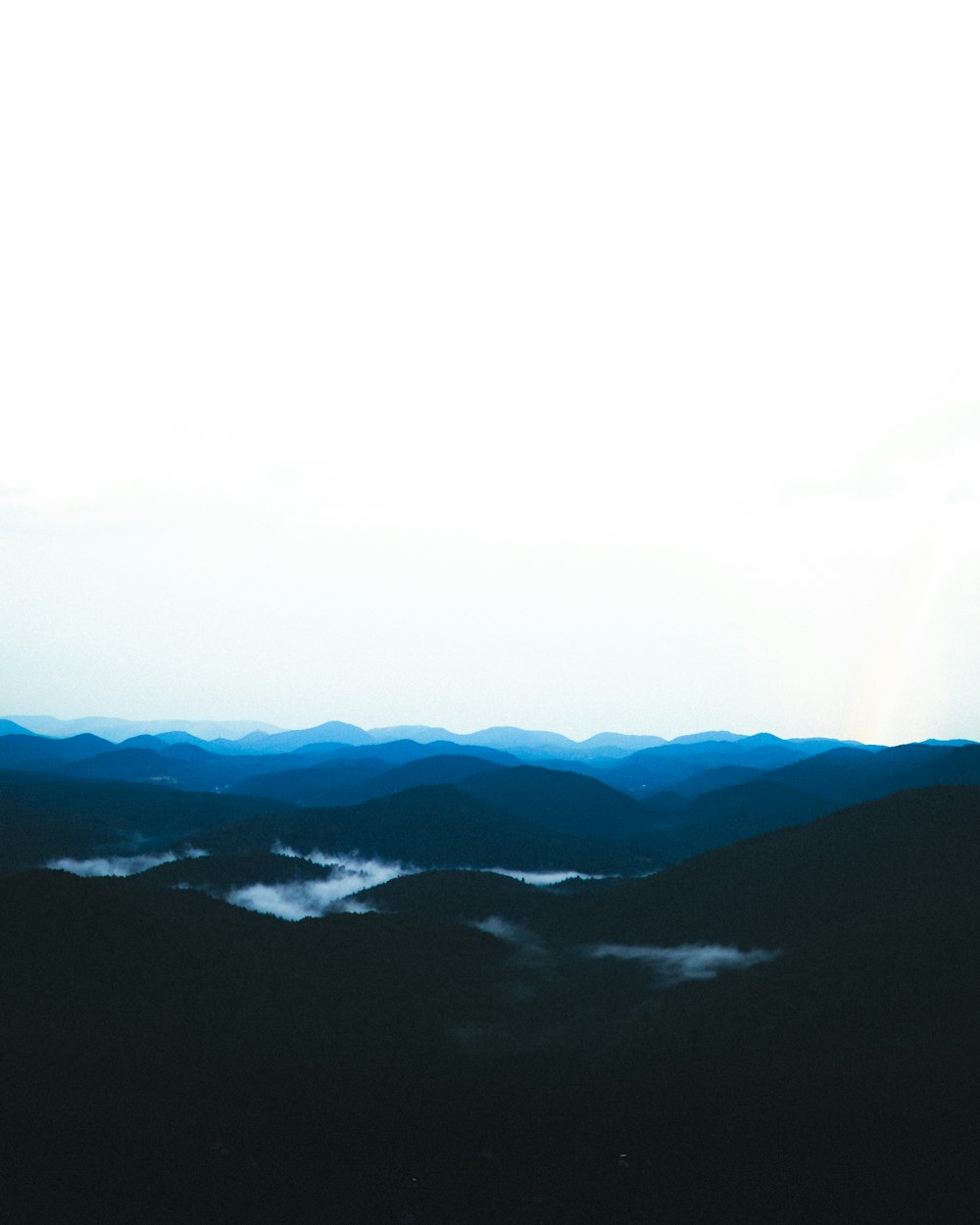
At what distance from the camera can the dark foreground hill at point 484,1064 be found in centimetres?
5084

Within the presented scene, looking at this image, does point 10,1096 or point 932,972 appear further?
point 932,972

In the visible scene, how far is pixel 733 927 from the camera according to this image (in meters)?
106

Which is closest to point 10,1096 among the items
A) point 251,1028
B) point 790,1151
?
point 251,1028

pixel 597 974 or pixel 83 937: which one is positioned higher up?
pixel 83 937

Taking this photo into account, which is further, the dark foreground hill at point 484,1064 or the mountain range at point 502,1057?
the mountain range at point 502,1057

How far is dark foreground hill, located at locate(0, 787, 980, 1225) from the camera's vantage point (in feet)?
167

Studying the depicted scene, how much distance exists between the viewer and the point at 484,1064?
7212 centimetres

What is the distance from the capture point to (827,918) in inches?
3851

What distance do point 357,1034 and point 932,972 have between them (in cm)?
4825

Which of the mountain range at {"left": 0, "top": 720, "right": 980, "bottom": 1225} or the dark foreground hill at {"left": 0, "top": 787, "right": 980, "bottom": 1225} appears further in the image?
the mountain range at {"left": 0, "top": 720, "right": 980, "bottom": 1225}

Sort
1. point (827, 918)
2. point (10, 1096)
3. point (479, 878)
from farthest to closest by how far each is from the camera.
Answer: point (479, 878)
point (827, 918)
point (10, 1096)

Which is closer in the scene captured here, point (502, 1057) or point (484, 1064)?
point (484, 1064)

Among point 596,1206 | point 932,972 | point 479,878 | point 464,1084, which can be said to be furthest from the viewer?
point 479,878

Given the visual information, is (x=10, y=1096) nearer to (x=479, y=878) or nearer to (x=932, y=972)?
(x=932, y=972)
